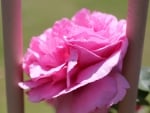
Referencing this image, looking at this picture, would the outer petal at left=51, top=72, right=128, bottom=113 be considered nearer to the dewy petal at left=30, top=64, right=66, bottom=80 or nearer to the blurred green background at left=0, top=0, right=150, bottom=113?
the dewy petal at left=30, top=64, right=66, bottom=80

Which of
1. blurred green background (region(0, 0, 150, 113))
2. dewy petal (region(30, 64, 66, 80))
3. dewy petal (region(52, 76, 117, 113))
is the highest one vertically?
dewy petal (region(30, 64, 66, 80))

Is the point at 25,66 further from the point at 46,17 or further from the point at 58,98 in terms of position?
the point at 46,17

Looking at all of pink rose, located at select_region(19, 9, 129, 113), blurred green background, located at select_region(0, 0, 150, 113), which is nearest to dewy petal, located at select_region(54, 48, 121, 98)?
pink rose, located at select_region(19, 9, 129, 113)

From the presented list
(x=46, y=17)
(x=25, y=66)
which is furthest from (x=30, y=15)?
(x=25, y=66)

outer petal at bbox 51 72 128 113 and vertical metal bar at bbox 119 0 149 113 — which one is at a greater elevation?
vertical metal bar at bbox 119 0 149 113

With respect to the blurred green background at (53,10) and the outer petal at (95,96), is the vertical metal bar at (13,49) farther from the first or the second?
the blurred green background at (53,10)

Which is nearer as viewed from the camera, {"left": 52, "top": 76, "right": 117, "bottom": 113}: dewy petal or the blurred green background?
{"left": 52, "top": 76, "right": 117, "bottom": 113}: dewy petal
